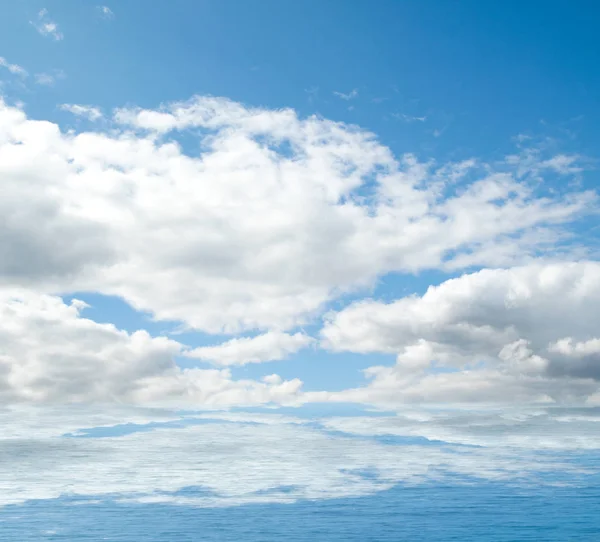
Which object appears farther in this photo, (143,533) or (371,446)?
(371,446)

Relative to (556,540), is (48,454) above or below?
above

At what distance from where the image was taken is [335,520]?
7725cm

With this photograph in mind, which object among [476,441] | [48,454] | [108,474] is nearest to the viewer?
[108,474]

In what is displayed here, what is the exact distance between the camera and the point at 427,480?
109m

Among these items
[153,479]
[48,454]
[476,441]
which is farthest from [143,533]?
[476,441]

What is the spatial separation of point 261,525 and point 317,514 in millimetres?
9612

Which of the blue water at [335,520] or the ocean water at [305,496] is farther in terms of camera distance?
the ocean water at [305,496]

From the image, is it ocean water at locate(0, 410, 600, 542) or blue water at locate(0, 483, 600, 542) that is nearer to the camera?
blue water at locate(0, 483, 600, 542)

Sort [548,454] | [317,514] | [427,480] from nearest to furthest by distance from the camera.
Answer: [317,514] → [427,480] → [548,454]

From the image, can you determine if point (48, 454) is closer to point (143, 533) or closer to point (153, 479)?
point (153, 479)

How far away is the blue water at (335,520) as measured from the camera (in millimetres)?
70625

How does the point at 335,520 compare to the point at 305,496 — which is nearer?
the point at 335,520

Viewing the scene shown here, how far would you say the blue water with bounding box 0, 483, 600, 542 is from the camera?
2781 inches

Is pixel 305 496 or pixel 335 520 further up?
pixel 305 496
